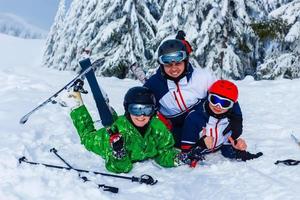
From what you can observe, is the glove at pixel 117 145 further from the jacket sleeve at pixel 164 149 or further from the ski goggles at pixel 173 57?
the ski goggles at pixel 173 57

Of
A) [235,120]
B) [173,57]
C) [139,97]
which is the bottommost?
[235,120]

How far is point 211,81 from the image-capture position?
5871mm

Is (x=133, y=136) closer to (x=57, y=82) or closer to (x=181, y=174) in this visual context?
(x=181, y=174)

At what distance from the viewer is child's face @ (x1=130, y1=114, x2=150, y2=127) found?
198 inches

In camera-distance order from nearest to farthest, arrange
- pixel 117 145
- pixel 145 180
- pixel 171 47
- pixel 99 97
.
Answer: pixel 145 180 → pixel 117 145 → pixel 171 47 → pixel 99 97

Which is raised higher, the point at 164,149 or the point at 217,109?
the point at 217,109

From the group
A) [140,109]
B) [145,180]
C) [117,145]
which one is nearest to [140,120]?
[140,109]

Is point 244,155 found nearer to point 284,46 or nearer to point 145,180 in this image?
point 145,180

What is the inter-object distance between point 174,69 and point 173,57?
8.0 inches

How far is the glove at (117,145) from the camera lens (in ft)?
15.5

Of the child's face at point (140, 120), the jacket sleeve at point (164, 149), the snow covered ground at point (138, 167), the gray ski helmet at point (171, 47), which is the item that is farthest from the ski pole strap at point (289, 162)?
the gray ski helmet at point (171, 47)

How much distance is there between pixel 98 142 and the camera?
514 cm

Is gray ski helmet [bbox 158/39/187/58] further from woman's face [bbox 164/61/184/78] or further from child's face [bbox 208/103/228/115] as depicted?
child's face [bbox 208/103/228/115]

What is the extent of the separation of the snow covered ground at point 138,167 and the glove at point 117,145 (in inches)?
10.3
